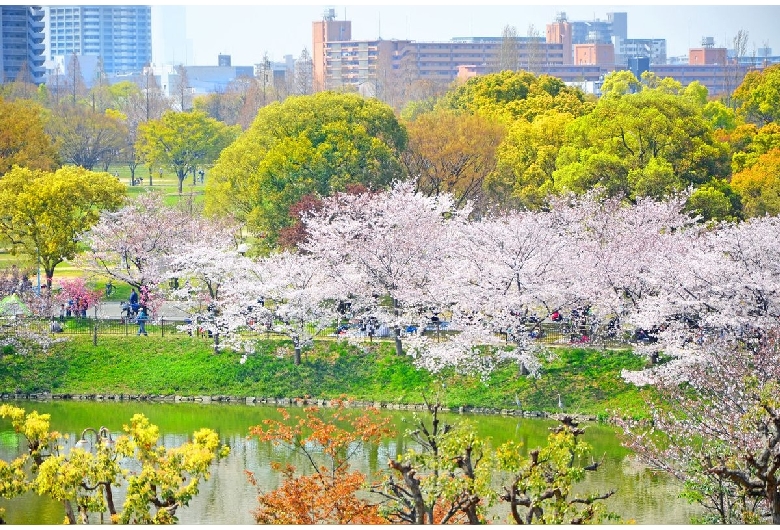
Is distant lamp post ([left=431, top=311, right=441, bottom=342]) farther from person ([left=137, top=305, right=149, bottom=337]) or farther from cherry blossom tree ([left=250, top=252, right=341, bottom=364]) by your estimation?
person ([left=137, top=305, right=149, bottom=337])

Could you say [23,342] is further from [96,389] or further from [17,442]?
[17,442]

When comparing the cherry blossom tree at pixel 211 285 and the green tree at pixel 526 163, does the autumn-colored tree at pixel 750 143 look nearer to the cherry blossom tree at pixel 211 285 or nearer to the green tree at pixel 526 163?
the green tree at pixel 526 163

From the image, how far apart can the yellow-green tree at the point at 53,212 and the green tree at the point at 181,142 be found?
26.9 metres

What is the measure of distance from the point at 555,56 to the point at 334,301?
393 feet

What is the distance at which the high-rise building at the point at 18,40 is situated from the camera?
10944cm

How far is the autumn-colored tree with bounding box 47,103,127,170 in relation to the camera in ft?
230

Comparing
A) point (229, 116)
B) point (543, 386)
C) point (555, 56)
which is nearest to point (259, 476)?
point (543, 386)

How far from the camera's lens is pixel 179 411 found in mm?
31422

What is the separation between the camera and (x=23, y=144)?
52375mm

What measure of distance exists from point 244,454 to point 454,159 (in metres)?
21.0

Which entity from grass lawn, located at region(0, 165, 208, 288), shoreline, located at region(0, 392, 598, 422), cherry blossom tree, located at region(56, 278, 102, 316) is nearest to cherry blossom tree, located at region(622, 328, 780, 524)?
shoreline, located at region(0, 392, 598, 422)

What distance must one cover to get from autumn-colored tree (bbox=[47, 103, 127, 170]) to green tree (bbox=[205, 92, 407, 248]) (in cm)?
2629

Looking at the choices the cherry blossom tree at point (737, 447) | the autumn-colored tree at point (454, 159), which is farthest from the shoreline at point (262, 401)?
the autumn-colored tree at point (454, 159)

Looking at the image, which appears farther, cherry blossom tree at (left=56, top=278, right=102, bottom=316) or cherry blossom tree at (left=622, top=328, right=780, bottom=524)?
cherry blossom tree at (left=56, top=278, right=102, bottom=316)
